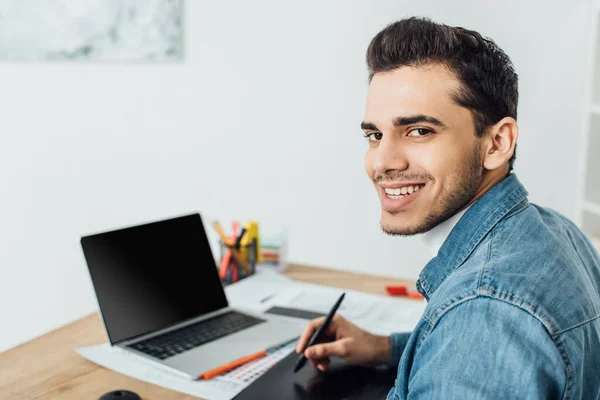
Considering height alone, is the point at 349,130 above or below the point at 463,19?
below

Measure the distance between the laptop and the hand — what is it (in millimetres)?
123

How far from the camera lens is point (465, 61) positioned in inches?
43.8

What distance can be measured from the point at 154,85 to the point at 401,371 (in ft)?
9.13

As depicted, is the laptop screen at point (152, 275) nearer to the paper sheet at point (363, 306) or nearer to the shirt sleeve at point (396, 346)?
the paper sheet at point (363, 306)

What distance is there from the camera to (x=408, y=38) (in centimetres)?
114

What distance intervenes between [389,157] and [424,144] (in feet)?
0.20

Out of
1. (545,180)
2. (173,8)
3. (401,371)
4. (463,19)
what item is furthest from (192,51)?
(401,371)

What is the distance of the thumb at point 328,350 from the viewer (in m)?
1.28

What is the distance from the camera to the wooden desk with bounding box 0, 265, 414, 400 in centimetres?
120

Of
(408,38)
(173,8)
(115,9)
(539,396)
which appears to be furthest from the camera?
(173,8)

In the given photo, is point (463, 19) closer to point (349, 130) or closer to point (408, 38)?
point (349, 130)

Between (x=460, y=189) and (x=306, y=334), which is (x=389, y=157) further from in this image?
(x=306, y=334)

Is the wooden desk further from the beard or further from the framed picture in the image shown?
the framed picture

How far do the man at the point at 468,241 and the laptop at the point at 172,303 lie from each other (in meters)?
0.20
